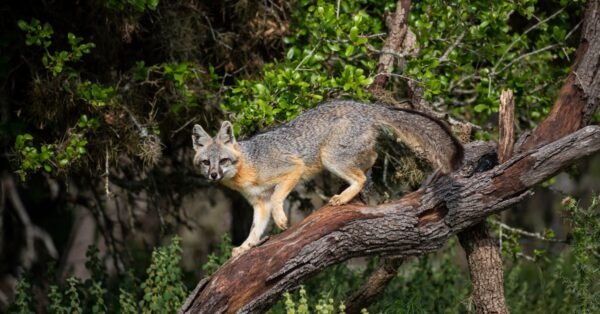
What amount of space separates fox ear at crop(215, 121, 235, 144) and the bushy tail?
4.68 feet

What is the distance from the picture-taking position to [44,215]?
574 inches

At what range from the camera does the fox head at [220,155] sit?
880cm

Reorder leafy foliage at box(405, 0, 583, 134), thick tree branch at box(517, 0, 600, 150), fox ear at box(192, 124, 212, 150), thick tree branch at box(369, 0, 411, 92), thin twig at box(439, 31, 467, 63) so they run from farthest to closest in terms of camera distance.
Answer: thick tree branch at box(369, 0, 411, 92), thin twig at box(439, 31, 467, 63), leafy foliage at box(405, 0, 583, 134), fox ear at box(192, 124, 212, 150), thick tree branch at box(517, 0, 600, 150)

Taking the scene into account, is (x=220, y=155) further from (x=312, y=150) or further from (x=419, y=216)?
(x=419, y=216)

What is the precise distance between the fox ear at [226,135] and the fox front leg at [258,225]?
2.11ft

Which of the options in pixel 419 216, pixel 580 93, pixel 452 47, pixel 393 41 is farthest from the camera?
pixel 393 41

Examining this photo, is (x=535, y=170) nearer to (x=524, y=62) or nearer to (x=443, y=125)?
(x=443, y=125)

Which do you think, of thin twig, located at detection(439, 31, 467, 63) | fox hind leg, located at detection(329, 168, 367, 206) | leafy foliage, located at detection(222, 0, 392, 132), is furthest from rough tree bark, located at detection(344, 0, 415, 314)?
fox hind leg, located at detection(329, 168, 367, 206)

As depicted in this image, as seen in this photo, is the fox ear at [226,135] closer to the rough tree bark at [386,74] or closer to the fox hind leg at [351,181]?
the fox hind leg at [351,181]

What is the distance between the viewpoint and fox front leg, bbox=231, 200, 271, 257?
8.77m

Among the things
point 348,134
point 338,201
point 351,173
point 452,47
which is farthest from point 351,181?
point 452,47

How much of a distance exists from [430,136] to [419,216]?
704 millimetres

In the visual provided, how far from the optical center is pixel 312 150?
348 inches

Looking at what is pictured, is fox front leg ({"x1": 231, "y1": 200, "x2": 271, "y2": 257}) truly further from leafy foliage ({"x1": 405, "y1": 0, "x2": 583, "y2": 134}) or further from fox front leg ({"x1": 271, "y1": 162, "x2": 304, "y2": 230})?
leafy foliage ({"x1": 405, "y1": 0, "x2": 583, "y2": 134})
